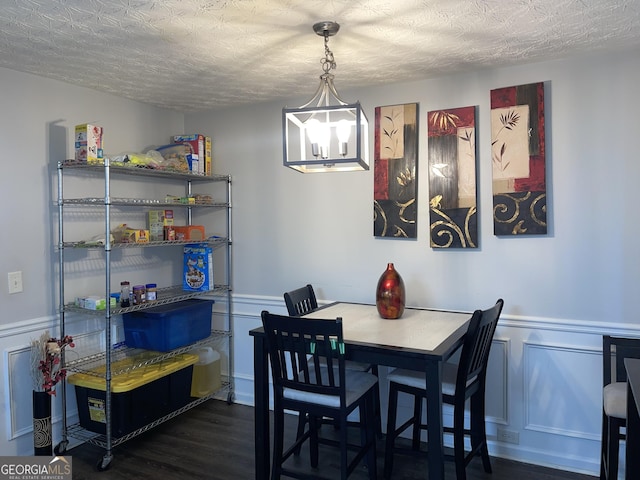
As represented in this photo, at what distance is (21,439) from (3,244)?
3.67 ft

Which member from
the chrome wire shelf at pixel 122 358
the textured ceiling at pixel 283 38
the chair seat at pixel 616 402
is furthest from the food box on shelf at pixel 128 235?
the chair seat at pixel 616 402

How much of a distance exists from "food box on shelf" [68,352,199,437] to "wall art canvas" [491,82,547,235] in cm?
230

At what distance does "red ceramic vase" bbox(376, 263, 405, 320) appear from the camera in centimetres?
259

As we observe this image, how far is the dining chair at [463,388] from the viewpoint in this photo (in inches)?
85.7

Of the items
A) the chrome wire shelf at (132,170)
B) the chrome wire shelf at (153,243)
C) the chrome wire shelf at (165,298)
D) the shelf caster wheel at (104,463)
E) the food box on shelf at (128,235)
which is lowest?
the shelf caster wheel at (104,463)

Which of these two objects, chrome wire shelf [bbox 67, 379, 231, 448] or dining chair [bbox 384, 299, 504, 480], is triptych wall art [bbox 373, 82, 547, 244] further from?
chrome wire shelf [bbox 67, 379, 231, 448]

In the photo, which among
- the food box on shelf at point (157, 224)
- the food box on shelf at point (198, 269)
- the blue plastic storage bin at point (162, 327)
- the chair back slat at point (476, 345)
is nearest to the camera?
the chair back slat at point (476, 345)

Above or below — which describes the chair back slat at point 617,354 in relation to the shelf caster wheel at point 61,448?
above

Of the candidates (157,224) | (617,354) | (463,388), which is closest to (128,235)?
(157,224)

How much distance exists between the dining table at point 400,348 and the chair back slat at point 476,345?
73 mm

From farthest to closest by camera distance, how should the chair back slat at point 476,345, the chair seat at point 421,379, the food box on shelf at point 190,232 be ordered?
1. the food box on shelf at point 190,232
2. the chair seat at point 421,379
3. the chair back slat at point 476,345

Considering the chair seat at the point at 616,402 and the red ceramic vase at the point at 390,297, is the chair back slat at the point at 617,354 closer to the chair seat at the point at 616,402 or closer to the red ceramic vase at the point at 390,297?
the chair seat at the point at 616,402

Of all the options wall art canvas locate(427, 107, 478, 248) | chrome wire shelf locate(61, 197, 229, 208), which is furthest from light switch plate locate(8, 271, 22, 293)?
wall art canvas locate(427, 107, 478, 248)

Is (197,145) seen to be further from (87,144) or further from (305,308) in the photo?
(305,308)
